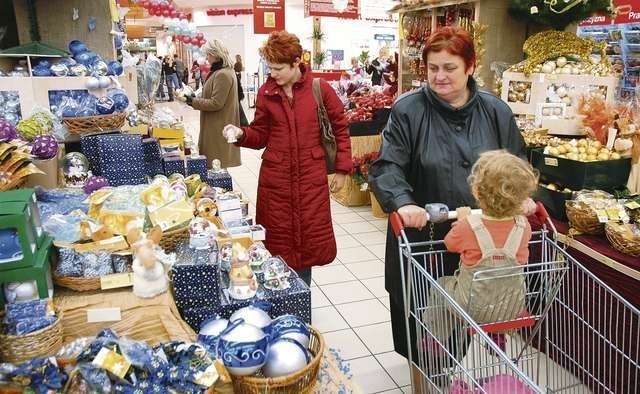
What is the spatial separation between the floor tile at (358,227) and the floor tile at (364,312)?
4.88ft

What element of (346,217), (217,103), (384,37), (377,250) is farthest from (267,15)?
(384,37)

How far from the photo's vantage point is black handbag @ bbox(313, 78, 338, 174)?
9.80 feet

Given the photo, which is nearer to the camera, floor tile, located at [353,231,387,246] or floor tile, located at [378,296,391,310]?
floor tile, located at [378,296,391,310]

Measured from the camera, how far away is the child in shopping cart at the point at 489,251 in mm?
1652

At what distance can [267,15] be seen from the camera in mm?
10250

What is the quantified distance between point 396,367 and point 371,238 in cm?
208

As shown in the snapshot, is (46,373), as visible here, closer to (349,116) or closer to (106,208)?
(106,208)

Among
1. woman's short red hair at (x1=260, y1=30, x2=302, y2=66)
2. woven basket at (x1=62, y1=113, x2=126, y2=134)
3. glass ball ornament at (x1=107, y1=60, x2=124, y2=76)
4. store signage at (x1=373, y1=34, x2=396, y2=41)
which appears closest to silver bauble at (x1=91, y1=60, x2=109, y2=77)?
glass ball ornament at (x1=107, y1=60, x2=124, y2=76)

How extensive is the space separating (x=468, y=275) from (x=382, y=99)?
14.7 ft

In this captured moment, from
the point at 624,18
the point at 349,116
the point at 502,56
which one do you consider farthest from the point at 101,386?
the point at 624,18

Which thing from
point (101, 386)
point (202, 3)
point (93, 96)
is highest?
point (202, 3)

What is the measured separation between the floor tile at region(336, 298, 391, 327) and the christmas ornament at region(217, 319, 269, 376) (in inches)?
73.5

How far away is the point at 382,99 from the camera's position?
5.99 metres

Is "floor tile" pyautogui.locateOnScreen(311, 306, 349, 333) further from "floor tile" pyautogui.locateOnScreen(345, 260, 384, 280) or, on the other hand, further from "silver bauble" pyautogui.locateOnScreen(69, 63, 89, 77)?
"silver bauble" pyautogui.locateOnScreen(69, 63, 89, 77)
